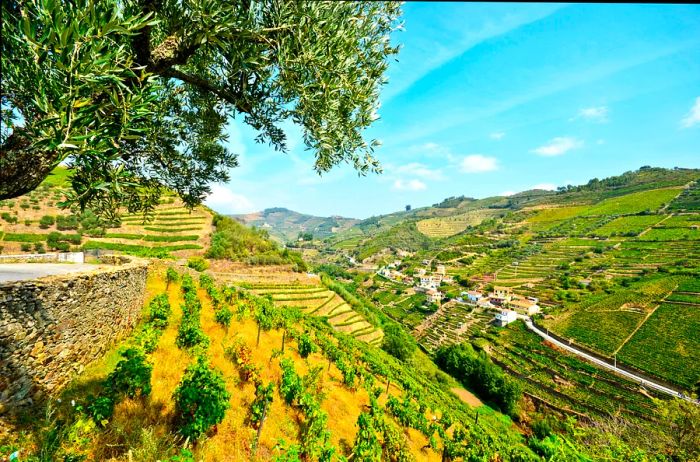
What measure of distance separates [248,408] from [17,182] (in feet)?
34.2

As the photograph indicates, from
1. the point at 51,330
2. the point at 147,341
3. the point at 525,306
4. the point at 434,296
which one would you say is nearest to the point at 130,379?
the point at 51,330

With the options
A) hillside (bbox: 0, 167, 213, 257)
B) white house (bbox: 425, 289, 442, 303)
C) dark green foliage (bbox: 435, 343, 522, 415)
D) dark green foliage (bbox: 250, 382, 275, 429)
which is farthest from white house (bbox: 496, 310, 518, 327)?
dark green foliage (bbox: 250, 382, 275, 429)

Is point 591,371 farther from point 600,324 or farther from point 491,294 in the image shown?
point 491,294

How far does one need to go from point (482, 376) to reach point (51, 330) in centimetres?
6747

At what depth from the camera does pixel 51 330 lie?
7996 mm

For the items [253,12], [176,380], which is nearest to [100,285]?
[176,380]

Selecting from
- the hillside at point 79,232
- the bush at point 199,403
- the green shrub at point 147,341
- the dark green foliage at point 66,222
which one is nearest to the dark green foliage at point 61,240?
the hillside at point 79,232

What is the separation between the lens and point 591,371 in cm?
5969

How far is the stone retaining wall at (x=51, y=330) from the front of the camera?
6.61 meters

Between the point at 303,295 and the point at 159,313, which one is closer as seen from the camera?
the point at 159,313

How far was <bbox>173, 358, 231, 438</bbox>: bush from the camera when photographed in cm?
771

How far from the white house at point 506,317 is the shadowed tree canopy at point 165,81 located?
101 meters

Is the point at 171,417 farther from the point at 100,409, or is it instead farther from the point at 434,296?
the point at 434,296

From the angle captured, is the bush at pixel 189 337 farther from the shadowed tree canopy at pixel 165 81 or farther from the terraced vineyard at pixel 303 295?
the terraced vineyard at pixel 303 295
